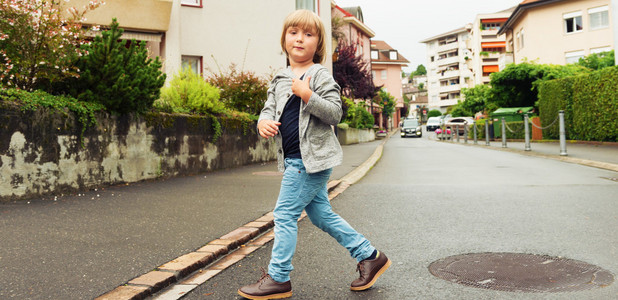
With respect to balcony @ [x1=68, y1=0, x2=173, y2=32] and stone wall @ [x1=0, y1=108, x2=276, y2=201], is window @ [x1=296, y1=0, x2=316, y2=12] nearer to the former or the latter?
balcony @ [x1=68, y1=0, x2=173, y2=32]

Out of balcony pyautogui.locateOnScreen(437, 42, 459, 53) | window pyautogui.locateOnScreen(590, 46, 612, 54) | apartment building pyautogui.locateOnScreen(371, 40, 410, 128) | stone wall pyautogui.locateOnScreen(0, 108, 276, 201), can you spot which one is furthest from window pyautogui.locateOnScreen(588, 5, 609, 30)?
balcony pyautogui.locateOnScreen(437, 42, 459, 53)

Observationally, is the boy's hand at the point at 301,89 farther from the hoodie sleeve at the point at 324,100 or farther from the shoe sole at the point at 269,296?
the shoe sole at the point at 269,296

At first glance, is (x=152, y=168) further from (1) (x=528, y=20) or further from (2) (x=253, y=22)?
(1) (x=528, y=20)

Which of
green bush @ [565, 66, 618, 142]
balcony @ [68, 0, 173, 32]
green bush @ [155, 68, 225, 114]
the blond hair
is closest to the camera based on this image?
the blond hair

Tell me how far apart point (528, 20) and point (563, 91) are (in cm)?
2178

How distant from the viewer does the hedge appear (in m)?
16.5

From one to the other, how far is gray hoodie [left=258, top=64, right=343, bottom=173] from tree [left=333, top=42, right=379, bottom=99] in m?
30.9

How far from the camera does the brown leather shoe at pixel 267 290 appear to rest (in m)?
3.08

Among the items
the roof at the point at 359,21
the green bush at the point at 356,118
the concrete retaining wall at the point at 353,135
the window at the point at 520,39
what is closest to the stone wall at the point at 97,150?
the concrete retaining wall at the point at 353,135

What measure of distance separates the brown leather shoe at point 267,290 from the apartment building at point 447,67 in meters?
100

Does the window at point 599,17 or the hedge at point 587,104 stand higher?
the window at point 599,17

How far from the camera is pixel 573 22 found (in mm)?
38031

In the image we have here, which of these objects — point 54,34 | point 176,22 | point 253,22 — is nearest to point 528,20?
point 253,22

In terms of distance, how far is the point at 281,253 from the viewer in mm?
3111
